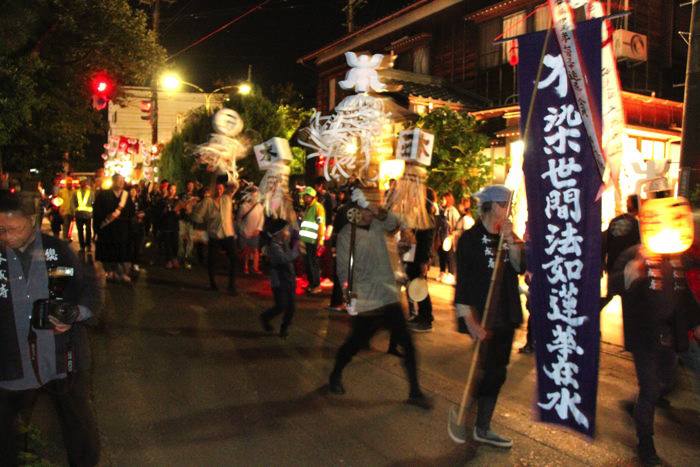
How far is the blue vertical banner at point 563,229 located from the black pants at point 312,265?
628cm

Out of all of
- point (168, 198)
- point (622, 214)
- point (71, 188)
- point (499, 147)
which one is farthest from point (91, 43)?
point (622, 214)

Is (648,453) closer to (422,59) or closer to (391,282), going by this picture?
(391,282)

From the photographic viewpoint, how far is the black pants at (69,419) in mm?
3285

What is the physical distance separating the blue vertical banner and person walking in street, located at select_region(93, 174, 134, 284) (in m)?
7.90

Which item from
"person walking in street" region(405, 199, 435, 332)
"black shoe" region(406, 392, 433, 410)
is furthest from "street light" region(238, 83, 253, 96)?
Answer: "black shoe" region(406, 392, 433, 410)

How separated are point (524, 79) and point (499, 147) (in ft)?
40.0

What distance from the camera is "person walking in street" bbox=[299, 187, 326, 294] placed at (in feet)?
32.9

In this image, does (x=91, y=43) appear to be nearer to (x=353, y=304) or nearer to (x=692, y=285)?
(x=353, y=304)

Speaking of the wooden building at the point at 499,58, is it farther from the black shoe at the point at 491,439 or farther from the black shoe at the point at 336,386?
the black shoe at the point at 491,439

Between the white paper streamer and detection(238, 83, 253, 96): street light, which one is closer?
the white paper streamer

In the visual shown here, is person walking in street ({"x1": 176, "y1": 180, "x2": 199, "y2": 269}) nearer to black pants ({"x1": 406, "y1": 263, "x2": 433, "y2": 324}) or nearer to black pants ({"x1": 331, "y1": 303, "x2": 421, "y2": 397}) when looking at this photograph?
black pants ({"x1": 406, "y1": 263, "x2": 433, "y2": 324})

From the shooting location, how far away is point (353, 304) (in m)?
5.43

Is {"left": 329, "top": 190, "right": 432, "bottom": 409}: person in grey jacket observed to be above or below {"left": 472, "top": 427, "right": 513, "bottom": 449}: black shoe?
above

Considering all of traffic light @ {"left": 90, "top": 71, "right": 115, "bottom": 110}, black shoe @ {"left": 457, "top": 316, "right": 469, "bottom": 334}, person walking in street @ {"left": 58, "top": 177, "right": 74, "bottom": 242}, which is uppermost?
traffic light @ {"left": 90, "top": 71, "right": 115, "bottom": 110}
